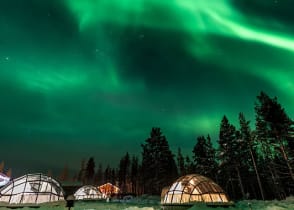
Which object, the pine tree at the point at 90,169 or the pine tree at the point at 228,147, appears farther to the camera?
the pine tree at the point at 90,169

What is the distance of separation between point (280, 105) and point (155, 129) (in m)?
27.4

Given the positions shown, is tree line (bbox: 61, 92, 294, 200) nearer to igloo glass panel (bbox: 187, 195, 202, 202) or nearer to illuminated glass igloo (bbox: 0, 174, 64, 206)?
igloo glass panel (bbox: 187, 195, 202, 202)

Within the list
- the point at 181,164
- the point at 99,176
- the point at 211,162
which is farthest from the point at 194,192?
the point at 99,176

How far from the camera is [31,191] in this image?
1691 centimetres

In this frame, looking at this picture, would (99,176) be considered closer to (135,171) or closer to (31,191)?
(135,171)

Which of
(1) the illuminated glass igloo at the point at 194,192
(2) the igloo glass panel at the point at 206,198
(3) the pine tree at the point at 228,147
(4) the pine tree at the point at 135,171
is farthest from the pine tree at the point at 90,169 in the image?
(2) the igloo glass panel at the point at 206,198

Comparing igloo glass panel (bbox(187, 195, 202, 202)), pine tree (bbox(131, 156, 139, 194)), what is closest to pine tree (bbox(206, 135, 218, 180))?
igloo glass panel (bbox(187, 195, 202, 202))

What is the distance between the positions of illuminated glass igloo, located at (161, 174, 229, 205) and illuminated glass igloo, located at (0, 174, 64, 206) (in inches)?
448

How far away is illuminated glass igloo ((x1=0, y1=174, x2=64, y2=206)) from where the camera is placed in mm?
16156

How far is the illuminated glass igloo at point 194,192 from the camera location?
14.5 meters

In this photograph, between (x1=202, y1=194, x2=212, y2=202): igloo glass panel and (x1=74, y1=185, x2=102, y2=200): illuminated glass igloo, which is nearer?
(x1=202, y1=194, x2=212, y2=202): igloo glass panel

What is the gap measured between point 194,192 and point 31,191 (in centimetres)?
1519

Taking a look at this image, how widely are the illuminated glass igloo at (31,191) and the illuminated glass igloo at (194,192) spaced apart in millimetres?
11371

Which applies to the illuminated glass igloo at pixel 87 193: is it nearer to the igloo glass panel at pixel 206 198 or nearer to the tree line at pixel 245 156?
the tree line at pixel 245 156
